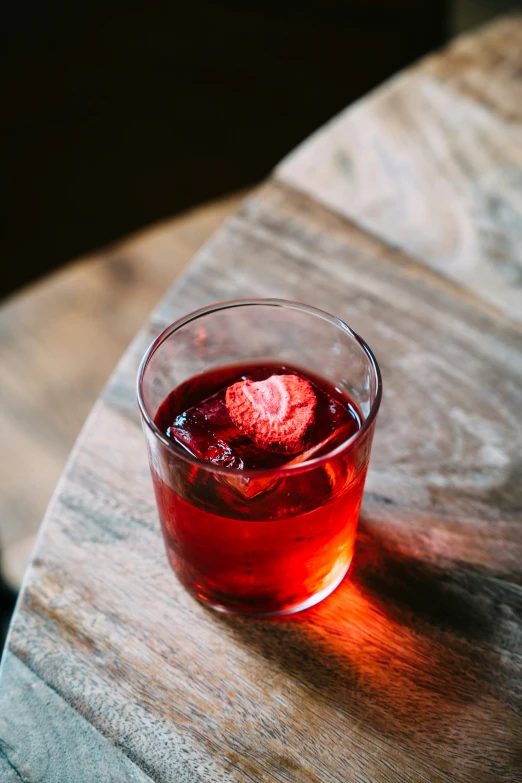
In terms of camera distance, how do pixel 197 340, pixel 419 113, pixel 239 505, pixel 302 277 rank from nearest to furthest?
pixel 239 505
pixel 197 340
pixel 302 277
pixel 419 113

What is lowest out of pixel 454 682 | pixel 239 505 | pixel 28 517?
pixel 28 517

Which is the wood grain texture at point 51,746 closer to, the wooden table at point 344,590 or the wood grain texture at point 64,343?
the wooden table at point 344,590

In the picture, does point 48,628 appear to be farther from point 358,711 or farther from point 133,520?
point 358,711

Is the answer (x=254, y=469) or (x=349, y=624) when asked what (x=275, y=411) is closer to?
(x=254, y=469)

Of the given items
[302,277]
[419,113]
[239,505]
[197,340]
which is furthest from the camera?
[419,113]

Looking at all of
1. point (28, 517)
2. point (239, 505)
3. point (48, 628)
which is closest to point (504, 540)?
point (239, 505)

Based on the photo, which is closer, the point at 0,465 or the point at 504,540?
the point at 504,540

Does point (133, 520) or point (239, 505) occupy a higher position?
point (239, 505)

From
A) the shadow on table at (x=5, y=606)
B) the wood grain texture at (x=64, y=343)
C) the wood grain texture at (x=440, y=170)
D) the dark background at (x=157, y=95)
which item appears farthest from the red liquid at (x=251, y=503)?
the dark background at (x=157, y=95)
